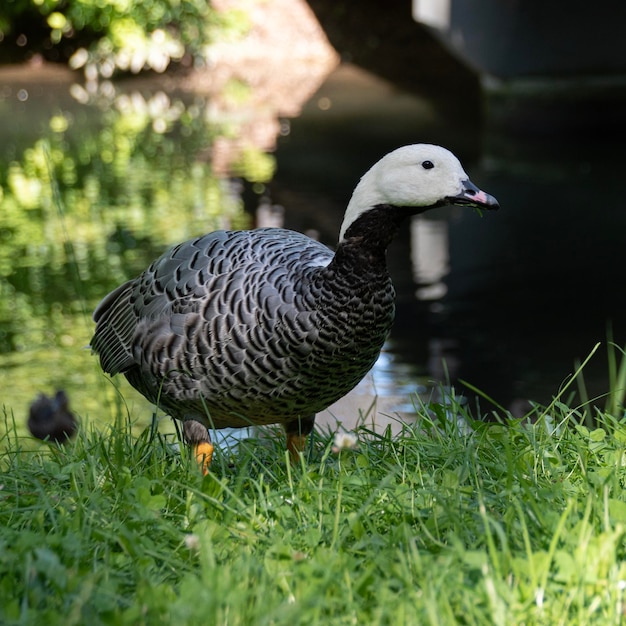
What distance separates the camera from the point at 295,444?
145 inches

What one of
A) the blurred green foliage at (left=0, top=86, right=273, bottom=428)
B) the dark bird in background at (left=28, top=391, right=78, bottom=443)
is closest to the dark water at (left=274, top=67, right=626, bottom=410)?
the blurred green foliage at (left=0, top=86, right=273, bottom=428)

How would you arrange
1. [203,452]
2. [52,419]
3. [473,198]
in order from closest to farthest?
[473,198], [203,452], [52,419]

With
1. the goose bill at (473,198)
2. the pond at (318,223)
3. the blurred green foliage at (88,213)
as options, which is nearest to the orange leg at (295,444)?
the pond at (318,223)

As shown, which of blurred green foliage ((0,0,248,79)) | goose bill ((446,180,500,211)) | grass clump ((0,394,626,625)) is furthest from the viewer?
blurred green foliage ((0,0,248,79))

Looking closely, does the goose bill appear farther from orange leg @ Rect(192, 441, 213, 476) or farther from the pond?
orange leg @ Rect(192, 441, 213, 476)

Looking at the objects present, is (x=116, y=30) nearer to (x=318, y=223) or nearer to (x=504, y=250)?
(x=318, y=223)

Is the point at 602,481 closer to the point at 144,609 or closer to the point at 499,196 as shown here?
the point at 144,609

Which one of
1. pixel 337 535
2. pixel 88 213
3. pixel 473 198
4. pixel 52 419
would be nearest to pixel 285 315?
pixel 473 198

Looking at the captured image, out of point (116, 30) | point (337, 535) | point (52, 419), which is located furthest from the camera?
point (116, 30)

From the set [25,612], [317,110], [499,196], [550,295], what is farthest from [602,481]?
[317,110]

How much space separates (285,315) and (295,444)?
568mm

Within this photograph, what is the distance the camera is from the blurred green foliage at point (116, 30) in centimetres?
1650

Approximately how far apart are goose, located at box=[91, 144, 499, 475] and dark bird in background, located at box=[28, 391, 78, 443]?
166 centimetres

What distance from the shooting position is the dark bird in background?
5.16 meters
